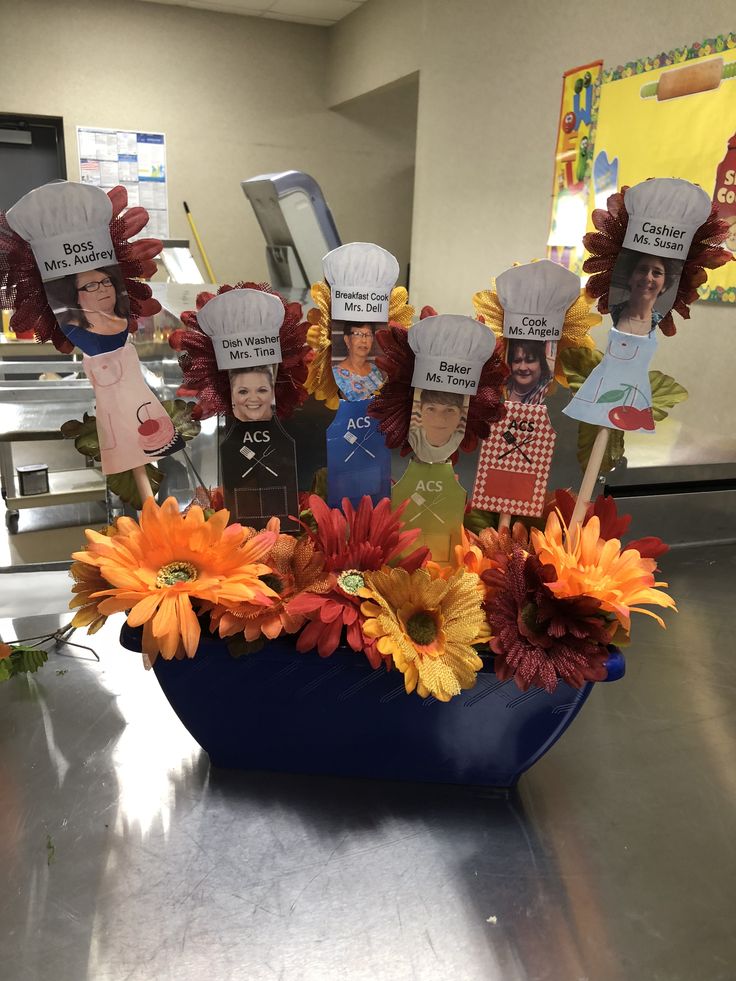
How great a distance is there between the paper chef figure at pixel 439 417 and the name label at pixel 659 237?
0.14m

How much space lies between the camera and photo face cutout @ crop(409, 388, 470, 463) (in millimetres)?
629

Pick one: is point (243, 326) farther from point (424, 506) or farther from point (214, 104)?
point (214, 104)

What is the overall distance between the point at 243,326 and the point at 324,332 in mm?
91

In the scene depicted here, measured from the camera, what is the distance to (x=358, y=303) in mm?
643

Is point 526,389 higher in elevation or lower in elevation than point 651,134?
lower

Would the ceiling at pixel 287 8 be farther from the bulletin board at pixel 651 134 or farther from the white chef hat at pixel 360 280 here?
the white chef hat at pixel 360 280

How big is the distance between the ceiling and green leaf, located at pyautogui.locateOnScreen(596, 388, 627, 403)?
4.69 meters

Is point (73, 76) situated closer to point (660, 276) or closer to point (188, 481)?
point (188, 481)

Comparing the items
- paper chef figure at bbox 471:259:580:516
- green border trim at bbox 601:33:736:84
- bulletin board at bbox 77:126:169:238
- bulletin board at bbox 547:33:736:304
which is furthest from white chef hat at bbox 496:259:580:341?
bulletin board at bbox 77:126:169:238

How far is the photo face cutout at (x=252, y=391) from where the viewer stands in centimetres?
62

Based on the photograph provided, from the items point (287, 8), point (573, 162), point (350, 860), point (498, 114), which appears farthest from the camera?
point (287, 8)

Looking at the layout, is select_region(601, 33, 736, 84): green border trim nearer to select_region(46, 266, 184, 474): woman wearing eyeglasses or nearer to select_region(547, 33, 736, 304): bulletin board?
select_region(547, 33, 736, 304): bulletin board

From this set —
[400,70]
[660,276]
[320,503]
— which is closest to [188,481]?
[320,503]

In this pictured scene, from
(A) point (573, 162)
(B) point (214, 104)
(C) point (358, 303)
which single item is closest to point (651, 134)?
(A) point (573, 162)
